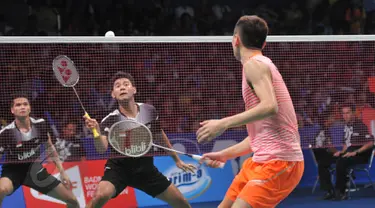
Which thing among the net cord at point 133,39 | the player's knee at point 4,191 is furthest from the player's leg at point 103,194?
the net cord at point 133,39

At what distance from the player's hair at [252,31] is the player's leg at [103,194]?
240 cm

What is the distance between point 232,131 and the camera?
29.3 feet

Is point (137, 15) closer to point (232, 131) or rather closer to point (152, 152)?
point (232, 131)

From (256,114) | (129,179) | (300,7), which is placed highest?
(300,7)

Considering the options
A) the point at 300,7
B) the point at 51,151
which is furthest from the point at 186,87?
the point at 300,7

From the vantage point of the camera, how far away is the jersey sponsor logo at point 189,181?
28.8 ft

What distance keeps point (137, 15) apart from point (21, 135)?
6801 millimetres

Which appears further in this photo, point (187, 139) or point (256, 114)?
point (187, 139)

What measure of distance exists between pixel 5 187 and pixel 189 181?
3262 millimetres

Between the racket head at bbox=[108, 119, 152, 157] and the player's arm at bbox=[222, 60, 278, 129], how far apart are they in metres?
2.01

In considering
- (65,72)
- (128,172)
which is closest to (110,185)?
(128,172)

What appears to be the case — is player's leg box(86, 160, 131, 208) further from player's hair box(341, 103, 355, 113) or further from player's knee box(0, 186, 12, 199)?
player's hair box(341, 103, 355, 113)

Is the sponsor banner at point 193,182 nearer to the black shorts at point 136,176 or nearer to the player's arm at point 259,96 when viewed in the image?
the black shorts at point 136,176

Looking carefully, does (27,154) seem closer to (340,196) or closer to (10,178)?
(10,178)
